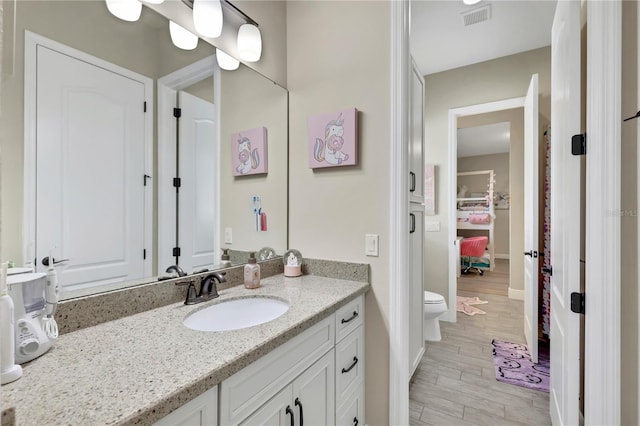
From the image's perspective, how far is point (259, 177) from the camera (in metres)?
1.86

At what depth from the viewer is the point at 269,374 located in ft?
3.14

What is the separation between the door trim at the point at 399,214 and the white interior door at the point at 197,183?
0.94 m

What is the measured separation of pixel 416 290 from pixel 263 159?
137 cm

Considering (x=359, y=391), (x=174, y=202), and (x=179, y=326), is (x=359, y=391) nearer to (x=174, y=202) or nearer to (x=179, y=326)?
(x=179, y=326)

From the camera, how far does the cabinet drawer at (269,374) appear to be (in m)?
0.83

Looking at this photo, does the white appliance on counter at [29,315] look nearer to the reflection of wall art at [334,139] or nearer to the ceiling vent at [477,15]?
the reflection of wall art at [334,139]

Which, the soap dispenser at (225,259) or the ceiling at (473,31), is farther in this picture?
the ceiling at (473,31)

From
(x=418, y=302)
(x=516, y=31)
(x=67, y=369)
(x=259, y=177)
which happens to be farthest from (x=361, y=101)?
(x=516, y=31)

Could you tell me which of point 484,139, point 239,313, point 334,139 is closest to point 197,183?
point 239,313

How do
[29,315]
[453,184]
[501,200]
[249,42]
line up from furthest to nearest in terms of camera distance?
[501,200] < [453,184] < [249,42] < [29,315]

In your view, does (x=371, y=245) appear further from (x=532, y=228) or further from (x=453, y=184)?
(x=453, y=184)

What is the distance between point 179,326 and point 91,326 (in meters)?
0.30

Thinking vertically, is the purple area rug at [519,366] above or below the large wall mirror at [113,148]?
below

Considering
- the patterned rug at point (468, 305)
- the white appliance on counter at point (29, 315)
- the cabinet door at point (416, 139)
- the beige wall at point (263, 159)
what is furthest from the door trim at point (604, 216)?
the patterned rug at point (468, 305)
